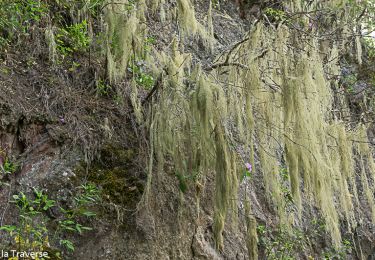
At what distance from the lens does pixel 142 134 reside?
10.4ft

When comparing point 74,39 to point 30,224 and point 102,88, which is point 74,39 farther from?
point 30,224

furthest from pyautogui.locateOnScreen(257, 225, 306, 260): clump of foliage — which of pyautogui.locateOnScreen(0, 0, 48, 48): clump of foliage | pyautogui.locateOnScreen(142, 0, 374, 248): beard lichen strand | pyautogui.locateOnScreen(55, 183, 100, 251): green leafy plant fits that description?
pyautogui.locateOnScreen(0, 0, 48, 48): clump of foliage

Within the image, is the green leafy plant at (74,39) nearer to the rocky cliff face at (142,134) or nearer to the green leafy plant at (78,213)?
the rocky cliff face at (142,134)

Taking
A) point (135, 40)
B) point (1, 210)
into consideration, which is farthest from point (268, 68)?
point (1, 210)

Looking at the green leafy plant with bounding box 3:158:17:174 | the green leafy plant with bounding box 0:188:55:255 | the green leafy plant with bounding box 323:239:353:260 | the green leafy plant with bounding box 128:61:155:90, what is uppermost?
the green leafy plant with bounding box 128:61:155:90

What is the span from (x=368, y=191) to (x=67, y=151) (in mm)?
2870

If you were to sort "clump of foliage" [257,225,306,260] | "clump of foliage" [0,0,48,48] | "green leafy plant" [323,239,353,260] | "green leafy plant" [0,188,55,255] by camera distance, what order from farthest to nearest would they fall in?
"green leafy plant" [323,239,353,260] → "clump of foliage" [257,225,306,260] → "clump of foliage" [0,0,48,48] → "green leafy plant" [0,188,55,255]

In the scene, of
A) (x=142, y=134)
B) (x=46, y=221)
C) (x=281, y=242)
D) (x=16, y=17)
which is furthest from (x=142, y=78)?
(x=281, y=242)

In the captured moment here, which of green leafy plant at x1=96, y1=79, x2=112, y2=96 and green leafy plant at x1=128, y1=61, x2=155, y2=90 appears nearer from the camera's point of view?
green leafy plant at x1=96, y1=79, x2=112, y2=96

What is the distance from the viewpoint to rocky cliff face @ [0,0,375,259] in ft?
8.39

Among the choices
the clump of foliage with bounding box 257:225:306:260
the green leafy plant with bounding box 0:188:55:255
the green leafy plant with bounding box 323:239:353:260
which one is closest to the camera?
the green leafy plant with bounding box 0:188:55:255

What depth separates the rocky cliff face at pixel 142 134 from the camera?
256 centimetres

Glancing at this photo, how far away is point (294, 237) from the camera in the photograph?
13.3 ft

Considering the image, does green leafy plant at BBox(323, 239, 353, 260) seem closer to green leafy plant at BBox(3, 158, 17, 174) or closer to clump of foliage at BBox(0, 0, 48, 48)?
green leafy plant at BBox(3, 158, 17, 174)
